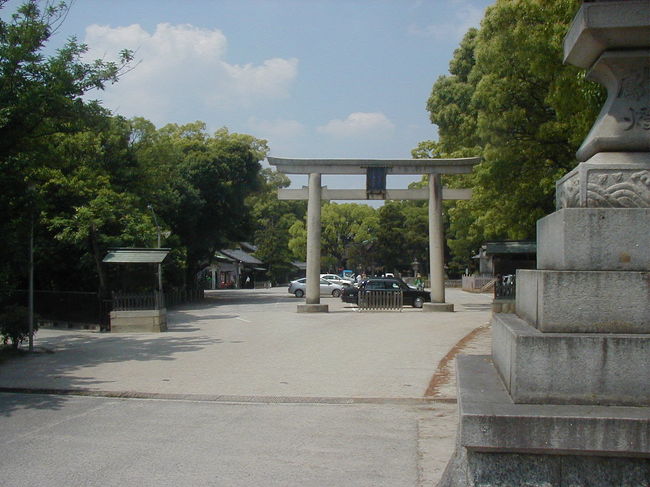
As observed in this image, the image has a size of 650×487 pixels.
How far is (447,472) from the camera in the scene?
438 cm

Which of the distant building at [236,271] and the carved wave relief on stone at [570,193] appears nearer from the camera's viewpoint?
the carved wave relief on stone at [570,193]

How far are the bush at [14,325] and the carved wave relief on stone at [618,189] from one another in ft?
45.5

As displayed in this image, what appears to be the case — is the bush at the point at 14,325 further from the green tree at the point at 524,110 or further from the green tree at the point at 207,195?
the green tree at the point at 207,195

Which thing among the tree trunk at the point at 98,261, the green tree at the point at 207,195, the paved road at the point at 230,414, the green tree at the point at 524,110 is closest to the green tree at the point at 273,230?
the green tree at the point at 207,195

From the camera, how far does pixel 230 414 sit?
874 centimetres

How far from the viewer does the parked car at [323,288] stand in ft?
161

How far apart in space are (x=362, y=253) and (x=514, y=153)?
165ft

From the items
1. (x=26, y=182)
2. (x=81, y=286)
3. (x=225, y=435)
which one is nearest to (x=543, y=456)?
(x=225, y=435)

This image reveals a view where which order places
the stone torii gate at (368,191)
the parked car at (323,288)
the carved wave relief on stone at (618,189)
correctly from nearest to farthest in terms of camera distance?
the carved wave relief on stone at (618,189), the stone torii gate at (368,191), the parked car at (323,288)

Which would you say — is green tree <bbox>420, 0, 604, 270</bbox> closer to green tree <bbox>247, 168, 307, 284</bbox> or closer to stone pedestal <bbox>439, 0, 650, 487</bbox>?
stone pedestal <bbox>439, 0, 650, 487</bbox>

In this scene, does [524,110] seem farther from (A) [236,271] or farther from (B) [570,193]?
(A) [236,271]

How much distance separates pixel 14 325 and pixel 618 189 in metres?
14.0

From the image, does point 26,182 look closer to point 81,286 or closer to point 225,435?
point 225,435

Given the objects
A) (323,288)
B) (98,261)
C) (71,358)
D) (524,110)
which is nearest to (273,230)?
(323,288)
